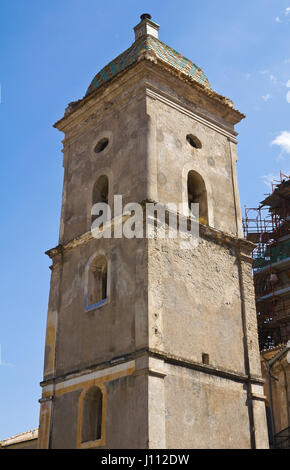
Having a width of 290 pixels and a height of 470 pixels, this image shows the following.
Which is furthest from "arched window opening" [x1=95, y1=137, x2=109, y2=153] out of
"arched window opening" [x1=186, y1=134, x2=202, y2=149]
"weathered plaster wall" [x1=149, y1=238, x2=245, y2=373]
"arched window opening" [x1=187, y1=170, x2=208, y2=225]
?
"weathered plaster wall" [x1=149, y1=238, x2=245, y2=373]

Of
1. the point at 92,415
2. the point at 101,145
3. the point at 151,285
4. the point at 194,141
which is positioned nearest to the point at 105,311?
the point at 151,285

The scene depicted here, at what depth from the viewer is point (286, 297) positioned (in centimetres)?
3319

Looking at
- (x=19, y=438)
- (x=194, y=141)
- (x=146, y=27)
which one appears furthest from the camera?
(x=19, y=438)

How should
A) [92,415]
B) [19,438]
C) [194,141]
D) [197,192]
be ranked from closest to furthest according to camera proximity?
[92,415] → [197,192] → [194,141] → [19,438]

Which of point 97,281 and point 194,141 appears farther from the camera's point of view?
point 194,141

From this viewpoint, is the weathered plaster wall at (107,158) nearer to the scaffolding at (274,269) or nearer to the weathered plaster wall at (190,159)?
the weathered plaster wall at (190,159)

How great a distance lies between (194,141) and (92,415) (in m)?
7.68

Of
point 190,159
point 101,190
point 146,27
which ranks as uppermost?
point 146,27

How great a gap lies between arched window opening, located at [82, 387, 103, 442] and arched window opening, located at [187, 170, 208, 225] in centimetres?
523

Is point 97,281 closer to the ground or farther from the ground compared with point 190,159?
closer to the ground

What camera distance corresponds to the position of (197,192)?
53.0ft

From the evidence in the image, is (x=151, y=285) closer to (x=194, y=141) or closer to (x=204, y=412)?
(x=204, y=412)

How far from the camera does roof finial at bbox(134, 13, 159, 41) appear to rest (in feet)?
58.0
